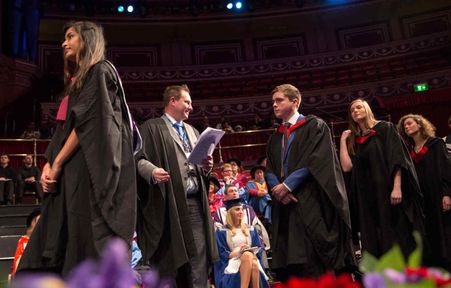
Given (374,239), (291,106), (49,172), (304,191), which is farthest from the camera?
(374,239)

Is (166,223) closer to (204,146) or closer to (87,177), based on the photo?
(204,146)

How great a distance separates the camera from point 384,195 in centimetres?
346

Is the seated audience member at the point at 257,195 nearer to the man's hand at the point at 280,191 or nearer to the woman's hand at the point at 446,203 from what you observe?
the woman's hand at the point at 446,203

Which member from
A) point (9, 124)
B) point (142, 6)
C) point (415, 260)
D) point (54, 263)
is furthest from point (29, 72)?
point (415, 260)

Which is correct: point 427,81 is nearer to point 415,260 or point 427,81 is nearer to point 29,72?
point 29,72

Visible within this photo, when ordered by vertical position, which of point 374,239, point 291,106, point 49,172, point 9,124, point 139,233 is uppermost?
point 9,124

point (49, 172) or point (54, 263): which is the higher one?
point (49, 172)

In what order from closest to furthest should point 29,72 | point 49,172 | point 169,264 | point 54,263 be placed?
point 54,263, point 49,172, point 169,264, point 29,72

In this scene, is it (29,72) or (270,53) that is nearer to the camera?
(29,72)

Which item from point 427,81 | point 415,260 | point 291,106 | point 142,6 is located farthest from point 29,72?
point 415,260

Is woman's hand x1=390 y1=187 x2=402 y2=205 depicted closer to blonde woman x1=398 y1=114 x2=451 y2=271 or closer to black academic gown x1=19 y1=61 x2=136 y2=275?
blonde woman x1=398 y1=114 x2=451 y2=271

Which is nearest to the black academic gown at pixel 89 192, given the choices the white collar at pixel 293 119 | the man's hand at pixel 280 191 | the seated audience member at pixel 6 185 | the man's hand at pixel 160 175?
the man's hand at pixel 160 175

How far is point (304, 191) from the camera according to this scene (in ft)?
9.67

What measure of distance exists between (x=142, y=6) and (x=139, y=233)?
1365cm
